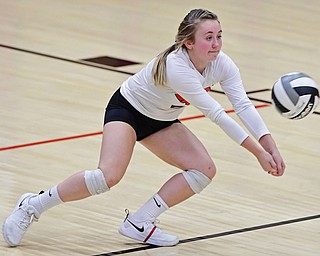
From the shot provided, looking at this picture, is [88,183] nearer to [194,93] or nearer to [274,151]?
[194,93]

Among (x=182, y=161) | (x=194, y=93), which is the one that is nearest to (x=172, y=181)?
(x=182, y=161)

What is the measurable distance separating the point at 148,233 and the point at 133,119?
1.61ft

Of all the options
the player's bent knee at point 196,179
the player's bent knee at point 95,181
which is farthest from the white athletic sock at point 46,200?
the player's bent knee at point 196,179

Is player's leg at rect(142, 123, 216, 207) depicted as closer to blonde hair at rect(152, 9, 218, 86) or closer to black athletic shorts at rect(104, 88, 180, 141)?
black athletic shorts at rect(104, 88, 180, 141)

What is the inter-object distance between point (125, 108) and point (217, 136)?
186 cm

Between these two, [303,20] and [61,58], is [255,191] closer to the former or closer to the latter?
[61,58]

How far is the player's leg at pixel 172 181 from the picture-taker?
15.0 feet

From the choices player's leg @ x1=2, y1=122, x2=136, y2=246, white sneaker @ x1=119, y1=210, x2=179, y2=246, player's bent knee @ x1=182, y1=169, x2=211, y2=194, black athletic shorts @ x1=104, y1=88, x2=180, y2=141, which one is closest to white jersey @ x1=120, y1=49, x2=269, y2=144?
black athletic shorts @ x1=104, y1=88, x2=180, y2=141

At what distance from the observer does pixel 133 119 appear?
460 cm

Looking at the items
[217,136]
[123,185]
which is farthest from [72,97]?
[123,185]

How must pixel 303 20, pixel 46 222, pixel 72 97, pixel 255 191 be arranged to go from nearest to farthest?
pixel 46 222
pixel 255 191
pixel 72 97
pixel 303 20

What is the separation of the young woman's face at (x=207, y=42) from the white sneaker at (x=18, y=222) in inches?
37.6

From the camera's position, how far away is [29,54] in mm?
8109

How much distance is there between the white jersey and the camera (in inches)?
171
